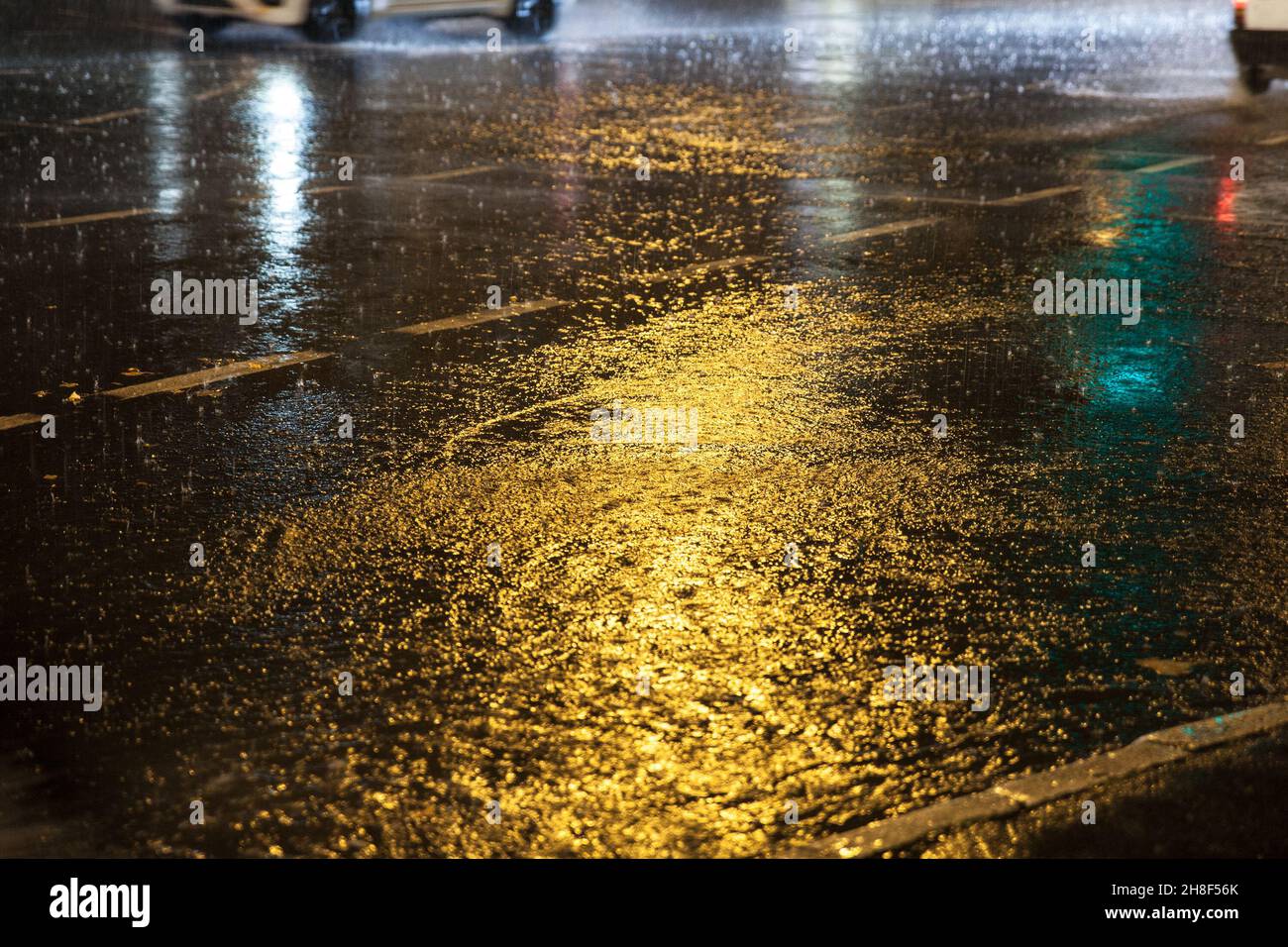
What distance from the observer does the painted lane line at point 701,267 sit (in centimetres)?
943

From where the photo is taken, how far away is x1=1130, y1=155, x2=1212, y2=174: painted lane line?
1277cm

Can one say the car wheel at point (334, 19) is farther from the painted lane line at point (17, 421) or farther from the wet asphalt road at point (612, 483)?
the painted lane line at point (17, 421)

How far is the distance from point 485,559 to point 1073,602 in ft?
5.92

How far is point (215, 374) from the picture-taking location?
753 cm

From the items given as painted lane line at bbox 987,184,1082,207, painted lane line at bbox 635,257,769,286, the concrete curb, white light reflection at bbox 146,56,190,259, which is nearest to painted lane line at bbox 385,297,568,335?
painted lane line at bbox 635,257,769,286

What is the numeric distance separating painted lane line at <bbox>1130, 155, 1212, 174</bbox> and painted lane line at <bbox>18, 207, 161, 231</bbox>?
704 centimetres

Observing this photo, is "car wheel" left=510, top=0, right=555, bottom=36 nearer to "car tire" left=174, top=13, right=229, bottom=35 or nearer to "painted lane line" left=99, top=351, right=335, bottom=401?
"car tire" left=174, top=13, right=229, bottom=35

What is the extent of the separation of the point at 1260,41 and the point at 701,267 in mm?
9806

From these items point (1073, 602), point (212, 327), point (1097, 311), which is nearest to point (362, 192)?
point (212, 327)

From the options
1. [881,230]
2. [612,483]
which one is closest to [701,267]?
[881,230]

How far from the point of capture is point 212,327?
8.32 metres

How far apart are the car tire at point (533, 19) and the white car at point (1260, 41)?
9221 millimetres

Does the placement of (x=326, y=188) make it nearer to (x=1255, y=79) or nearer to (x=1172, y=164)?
(x=1172, y=164)

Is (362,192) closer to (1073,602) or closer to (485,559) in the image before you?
(485,559)
